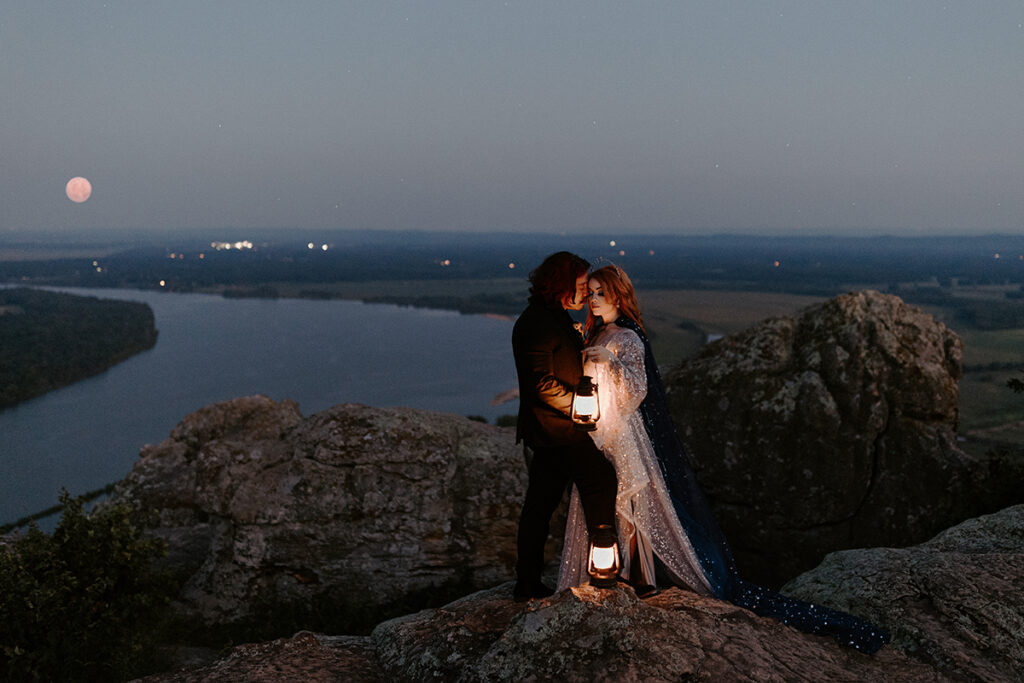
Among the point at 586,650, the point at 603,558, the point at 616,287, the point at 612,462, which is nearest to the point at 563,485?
the point at 612,462

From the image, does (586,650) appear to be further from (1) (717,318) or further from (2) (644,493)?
(1) (717,318)

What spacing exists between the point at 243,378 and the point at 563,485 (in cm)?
10005

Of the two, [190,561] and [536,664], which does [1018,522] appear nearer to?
[536,664]

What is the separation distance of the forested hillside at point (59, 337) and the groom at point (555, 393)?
94561mm

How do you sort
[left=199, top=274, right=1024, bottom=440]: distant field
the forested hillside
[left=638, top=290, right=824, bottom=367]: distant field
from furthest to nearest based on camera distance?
the forested hillside < [left=638, top=290, right=824, bottom=367]: distant field < [left=199, top=274, right=1024, bottom=440]: distant field

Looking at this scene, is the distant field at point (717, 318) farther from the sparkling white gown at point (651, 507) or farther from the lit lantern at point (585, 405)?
the lit lantern at point (585, 405)

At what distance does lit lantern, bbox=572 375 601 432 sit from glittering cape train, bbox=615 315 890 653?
1.97 feet

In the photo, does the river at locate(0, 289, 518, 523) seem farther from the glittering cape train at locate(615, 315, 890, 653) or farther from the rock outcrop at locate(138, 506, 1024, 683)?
the glittering cape train at locate(615, 315, 890, 653)

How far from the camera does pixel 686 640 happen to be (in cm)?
388

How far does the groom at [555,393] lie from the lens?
4289 mm

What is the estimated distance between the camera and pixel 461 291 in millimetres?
158750

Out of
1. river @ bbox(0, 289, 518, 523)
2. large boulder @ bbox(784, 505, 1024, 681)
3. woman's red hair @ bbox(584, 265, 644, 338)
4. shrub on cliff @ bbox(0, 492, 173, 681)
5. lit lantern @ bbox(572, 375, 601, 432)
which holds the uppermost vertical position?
woman's red hair @ bbox(584, 265, 644, 338)

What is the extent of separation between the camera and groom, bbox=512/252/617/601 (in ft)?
14.1

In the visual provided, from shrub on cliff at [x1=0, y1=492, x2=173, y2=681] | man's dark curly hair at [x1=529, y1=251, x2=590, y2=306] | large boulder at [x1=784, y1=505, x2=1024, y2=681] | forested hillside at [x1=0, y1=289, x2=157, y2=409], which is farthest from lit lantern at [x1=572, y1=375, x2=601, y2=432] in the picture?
forested hillside at [x1=0, y1=289, x2=157, y2=409]
